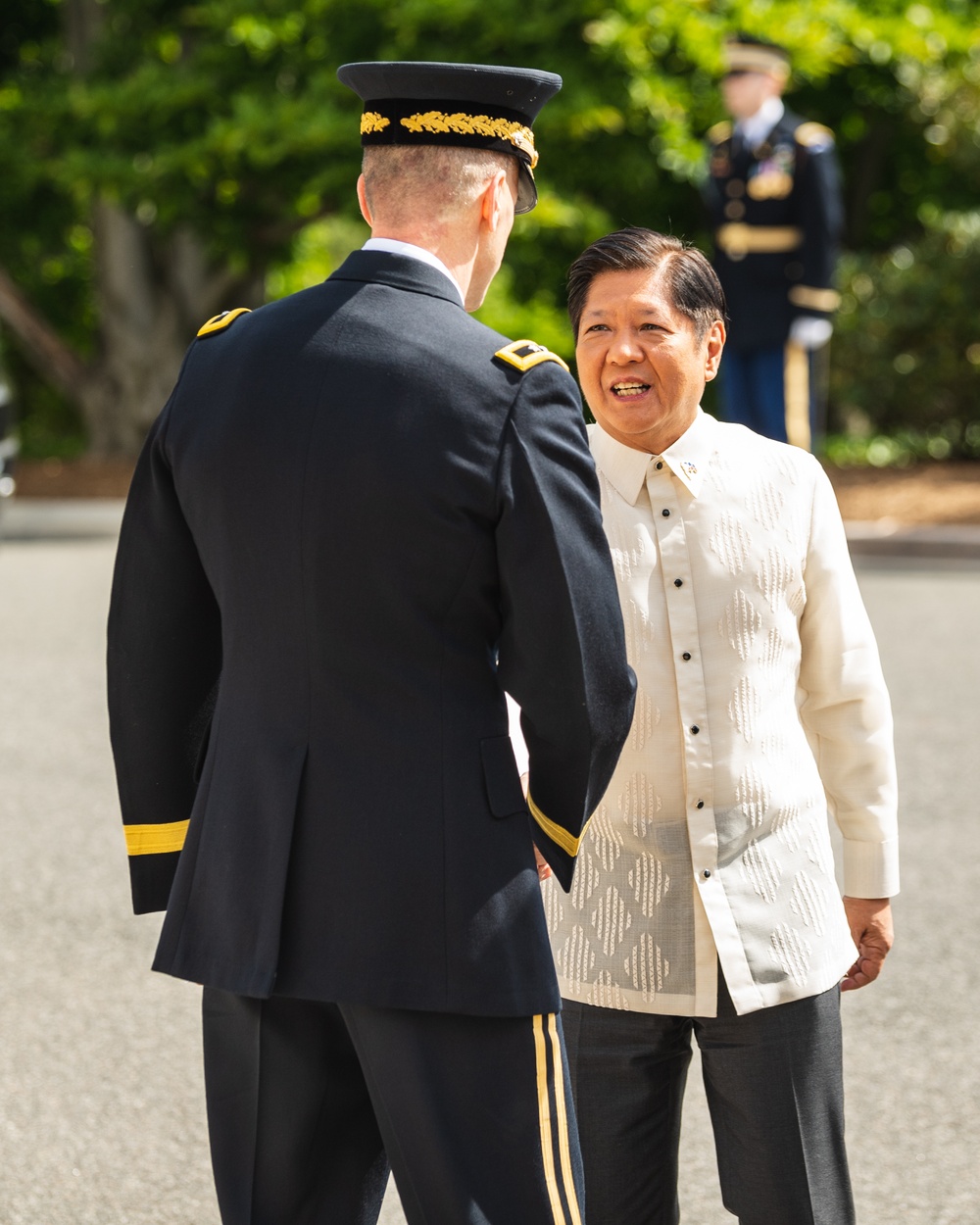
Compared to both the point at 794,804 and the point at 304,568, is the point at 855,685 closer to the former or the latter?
the point at 794,804

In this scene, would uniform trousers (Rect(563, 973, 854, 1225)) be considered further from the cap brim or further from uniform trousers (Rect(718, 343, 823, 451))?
uniform trousers (Rect(718, 343, 823, 451))

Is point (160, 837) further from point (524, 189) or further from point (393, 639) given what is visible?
point (524, 189)

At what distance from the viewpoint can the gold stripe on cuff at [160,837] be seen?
2.16 m

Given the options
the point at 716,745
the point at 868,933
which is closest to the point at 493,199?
the point at 716,745

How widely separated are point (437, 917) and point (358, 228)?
1883 cm

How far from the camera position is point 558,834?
1.99 metres

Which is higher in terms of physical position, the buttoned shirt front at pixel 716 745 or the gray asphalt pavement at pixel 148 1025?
the buttoned shirt front at pixel 716 745

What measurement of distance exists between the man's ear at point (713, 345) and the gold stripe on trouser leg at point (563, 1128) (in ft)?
3.05

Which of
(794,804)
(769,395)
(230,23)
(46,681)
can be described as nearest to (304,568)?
(794,804)

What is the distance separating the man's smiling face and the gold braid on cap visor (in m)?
0.33

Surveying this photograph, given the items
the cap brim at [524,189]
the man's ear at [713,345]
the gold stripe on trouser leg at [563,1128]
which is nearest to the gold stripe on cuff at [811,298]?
the man's ear at [713,345]

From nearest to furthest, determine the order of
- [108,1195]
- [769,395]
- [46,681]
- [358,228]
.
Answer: [108,1195]
[46,681]
[769,395]
[358,228]

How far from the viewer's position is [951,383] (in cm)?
1550

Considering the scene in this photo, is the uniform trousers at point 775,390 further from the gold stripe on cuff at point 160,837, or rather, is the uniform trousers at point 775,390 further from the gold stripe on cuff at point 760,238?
the gold stripe on cuff at point 160,837
